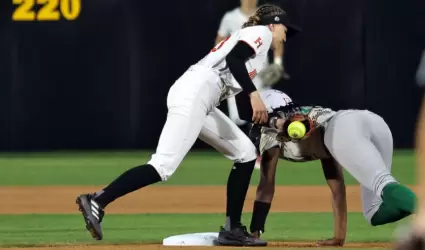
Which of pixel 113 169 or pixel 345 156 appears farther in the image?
pixel 113 169

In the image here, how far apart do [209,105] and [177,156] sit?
0.32 metres

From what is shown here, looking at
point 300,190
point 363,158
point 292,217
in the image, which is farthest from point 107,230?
point 300,190

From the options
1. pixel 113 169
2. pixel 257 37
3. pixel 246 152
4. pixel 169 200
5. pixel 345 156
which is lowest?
pixel 113 169

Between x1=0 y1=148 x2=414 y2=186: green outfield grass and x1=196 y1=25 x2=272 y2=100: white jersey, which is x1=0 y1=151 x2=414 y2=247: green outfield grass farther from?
x1=196 y1=25 x2=272 y2=100: white jersey

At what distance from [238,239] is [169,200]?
3.33m

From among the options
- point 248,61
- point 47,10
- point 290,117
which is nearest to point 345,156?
point 290,117

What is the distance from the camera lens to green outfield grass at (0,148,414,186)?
9.66 m

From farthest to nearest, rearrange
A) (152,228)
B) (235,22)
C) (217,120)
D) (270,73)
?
(270,73)
(235,22)
(152,228)
(217,120)

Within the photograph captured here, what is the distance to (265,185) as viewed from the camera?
4742 mm

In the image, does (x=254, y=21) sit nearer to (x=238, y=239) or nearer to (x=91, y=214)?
(x=238, y=239)

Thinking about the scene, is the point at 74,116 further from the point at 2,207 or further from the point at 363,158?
the point at 363,158

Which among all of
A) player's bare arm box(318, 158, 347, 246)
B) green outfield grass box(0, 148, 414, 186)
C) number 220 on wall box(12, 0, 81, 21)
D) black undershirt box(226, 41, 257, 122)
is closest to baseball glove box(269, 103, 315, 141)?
black undershirt box(226, 41, 257, 122)

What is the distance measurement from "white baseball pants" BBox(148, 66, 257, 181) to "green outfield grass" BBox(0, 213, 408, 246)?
2.54ft

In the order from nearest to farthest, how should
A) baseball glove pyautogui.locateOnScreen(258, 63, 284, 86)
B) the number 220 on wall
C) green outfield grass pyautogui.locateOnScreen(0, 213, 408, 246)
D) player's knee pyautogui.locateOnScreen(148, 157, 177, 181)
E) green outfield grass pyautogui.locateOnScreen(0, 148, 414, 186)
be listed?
player's knee pyautogui.locateOnScreen(148, 157, 177, 181), green outfield grass pyautogui.locateOnScreen(0, 213, 408, 246), green outfield grass pyautogui.locateOnScreen(0, 148, 414, 186), baseball glove pyautogui.locateOnScreen(258, 63, 284, 86), the number 220 on wall
